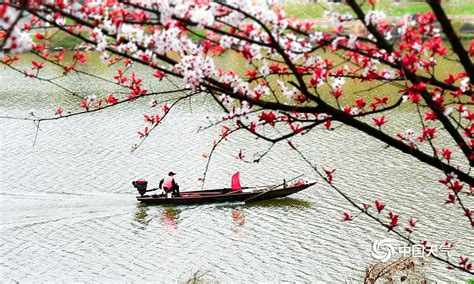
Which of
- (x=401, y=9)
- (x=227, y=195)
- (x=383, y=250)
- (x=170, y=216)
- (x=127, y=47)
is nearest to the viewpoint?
(x=127, y=47)

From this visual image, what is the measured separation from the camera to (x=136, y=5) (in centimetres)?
459

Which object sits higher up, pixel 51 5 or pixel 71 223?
pixel 51 5

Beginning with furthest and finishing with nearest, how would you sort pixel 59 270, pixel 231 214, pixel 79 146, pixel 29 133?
pixel 29 133, pixel 79 146, pixel 231 214, pixel 59 270

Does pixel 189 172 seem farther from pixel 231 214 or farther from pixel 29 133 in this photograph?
pixel 29 133

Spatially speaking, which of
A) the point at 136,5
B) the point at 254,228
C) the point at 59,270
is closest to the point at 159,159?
the point at 254,228

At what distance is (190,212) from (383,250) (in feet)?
18.2

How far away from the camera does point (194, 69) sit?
4.89 m

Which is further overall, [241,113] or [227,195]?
[227,195]

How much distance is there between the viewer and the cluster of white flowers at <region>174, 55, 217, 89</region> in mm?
4832

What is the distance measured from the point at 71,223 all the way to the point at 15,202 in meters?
2.45

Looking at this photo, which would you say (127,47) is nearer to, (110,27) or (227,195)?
(110,27)

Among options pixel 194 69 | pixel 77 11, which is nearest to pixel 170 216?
pixel 194 69

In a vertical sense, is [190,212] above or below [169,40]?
below

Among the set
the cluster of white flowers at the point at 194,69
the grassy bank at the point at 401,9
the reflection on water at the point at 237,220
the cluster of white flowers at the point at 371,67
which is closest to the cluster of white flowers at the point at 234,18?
the cluster of white flowers at the point at 194,69
